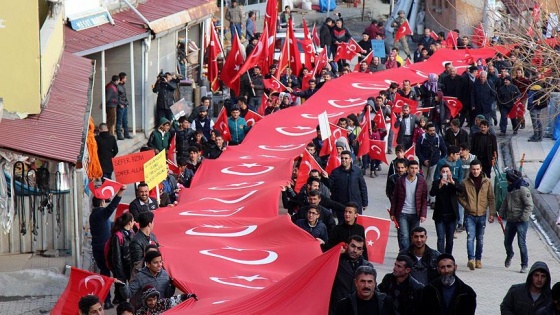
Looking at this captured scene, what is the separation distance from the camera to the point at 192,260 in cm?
1513

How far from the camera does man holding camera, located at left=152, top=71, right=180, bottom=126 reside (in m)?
28.0

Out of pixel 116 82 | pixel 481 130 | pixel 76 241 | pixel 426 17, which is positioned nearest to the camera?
pixel 76 241

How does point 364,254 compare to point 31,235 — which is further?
point 31,235

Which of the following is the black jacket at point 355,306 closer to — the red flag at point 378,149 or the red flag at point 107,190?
the red flag at point 107,190

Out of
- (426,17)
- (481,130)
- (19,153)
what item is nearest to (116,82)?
(481,130)

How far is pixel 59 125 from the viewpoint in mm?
18359

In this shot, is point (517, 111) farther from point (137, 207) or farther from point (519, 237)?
point (137, 207)

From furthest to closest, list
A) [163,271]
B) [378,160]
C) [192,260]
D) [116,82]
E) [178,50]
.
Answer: [178,50] < [116,82] < [378,160] < [192,260] < [163,271]

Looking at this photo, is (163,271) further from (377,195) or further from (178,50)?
(178,50)

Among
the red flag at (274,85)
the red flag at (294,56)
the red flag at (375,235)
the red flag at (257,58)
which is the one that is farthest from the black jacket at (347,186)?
the red flag at (294,56)

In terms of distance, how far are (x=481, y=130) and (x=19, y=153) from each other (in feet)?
28.1

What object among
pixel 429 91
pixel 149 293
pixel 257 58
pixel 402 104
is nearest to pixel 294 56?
pixel 257 58

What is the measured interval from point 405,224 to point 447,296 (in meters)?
5.38

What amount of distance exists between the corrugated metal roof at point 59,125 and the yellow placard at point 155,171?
86 cm
